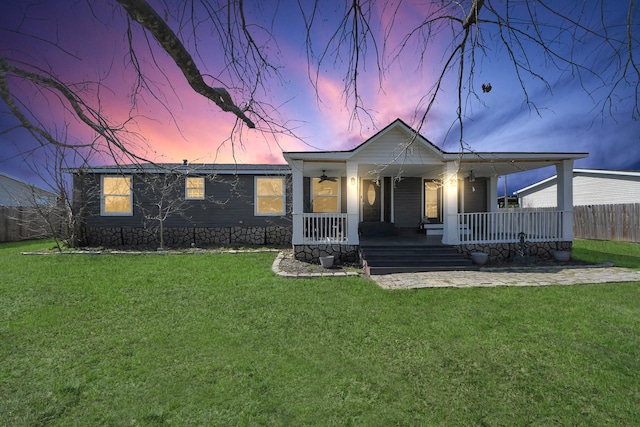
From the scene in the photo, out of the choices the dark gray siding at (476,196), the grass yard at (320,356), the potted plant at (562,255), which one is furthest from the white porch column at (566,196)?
the grass yard at (320,356)

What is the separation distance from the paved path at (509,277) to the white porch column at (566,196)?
162 cm

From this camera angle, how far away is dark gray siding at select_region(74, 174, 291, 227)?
12.8 metres

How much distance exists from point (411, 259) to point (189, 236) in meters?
9.96

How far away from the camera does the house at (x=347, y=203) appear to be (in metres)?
8.85

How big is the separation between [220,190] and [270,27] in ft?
37.8

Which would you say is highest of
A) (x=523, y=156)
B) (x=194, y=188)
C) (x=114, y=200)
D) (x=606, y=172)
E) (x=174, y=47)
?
(x=606, y=172)

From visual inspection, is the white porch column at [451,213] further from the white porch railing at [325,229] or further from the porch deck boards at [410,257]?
the white porch railing at [325,229]

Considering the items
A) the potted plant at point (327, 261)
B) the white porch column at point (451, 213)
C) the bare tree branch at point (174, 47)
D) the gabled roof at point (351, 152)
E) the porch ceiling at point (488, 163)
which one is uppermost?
the gabled roof at point (351, 152)

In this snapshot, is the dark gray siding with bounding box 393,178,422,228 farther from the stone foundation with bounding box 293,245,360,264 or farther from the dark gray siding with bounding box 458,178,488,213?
the stone foundation with bounding box 293,245,360,264

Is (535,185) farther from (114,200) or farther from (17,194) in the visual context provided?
(17,194)

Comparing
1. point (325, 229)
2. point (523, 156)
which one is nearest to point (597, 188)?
point (523, 156)

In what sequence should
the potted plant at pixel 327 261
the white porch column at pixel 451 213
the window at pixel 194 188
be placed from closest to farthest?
1. the potted plant at pixel 327 261
2. the white porch column at pixel 451 213
3. the window at pixel 194 188

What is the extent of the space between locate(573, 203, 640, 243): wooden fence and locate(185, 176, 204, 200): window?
20.3 metres

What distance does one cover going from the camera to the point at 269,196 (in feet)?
43.6
